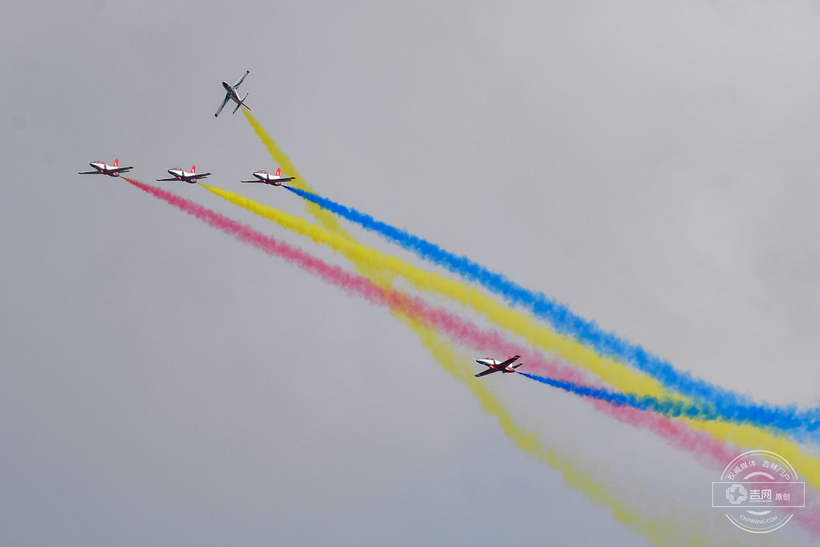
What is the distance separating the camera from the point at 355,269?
89.8m

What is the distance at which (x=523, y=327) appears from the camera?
85562 mm

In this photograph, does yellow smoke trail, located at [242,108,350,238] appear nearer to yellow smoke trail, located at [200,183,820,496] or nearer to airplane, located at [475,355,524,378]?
yellow smoke trail, located at [200,183,820,496]

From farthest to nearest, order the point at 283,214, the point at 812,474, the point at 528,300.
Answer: the point at 283,214 < the point at 528,300 < the point at 812,474

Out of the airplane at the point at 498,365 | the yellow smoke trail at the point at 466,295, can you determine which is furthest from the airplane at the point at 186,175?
the airplane at the point at 498,365

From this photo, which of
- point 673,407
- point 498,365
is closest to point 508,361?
point 498,365

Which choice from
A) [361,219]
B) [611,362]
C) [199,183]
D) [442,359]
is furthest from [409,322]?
[199,183]

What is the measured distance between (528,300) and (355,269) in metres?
16.2

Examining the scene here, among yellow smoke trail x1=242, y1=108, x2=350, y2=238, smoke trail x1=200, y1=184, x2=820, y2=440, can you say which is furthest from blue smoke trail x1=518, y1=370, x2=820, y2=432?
yellow smoke trail x1=242, y1=108, x2=350, y2=238

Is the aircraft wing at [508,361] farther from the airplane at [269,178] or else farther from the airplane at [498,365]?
the airplane at [269,178]

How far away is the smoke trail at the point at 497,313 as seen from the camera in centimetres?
8100

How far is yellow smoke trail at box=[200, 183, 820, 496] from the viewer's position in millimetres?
80500

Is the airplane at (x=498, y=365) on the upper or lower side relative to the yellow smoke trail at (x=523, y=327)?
lower

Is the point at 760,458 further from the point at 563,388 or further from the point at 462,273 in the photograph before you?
the point at 462,273

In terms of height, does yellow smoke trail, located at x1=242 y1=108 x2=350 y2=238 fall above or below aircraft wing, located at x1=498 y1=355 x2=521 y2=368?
above
